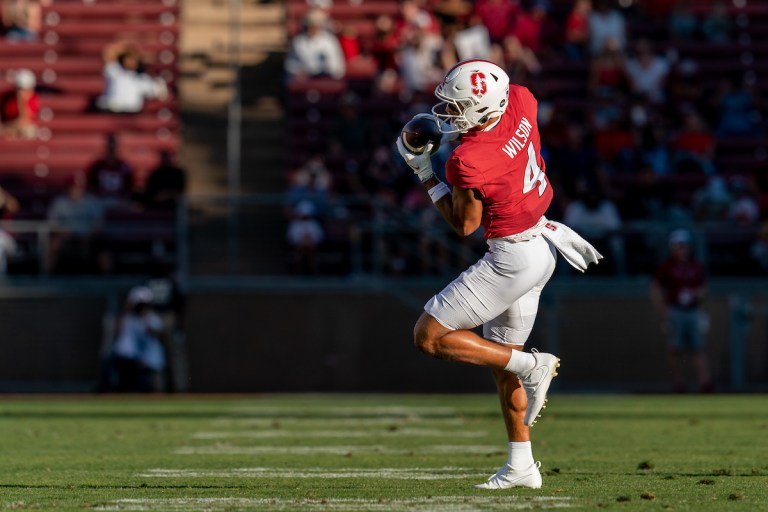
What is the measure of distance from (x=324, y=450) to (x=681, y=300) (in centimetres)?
862

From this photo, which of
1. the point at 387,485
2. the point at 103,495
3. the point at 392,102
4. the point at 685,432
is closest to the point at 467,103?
the point at 387,485

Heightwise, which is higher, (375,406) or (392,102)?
(392,102)

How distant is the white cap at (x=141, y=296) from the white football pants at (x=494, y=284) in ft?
35.1

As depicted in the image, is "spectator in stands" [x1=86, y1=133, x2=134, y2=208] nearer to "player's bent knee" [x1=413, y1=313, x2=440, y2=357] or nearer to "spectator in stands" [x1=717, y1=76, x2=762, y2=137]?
"spectator in stands" [x1=717, y1=76, x2=762, y2=137]

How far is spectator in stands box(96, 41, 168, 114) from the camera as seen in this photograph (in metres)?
20.7

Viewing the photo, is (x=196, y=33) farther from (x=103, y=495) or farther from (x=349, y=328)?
(x=103, y=495)

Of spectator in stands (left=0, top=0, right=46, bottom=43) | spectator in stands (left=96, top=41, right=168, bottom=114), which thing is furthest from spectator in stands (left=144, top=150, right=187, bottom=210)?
spectator in stands (left=0, top=0, right=46, bottom=43)

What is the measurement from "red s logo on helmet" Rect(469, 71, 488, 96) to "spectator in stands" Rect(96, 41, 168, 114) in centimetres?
1432

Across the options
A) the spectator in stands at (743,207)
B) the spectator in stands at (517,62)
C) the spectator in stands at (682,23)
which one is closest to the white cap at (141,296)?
the spectator in stands at (517,62)

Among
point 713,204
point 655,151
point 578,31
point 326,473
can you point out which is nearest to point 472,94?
point 326,473

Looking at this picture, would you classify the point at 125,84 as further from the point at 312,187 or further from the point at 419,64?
the point at 419,64

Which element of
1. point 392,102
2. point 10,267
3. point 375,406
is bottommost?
point 375,406

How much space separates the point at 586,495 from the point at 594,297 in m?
11.6

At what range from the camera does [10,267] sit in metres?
17.8
